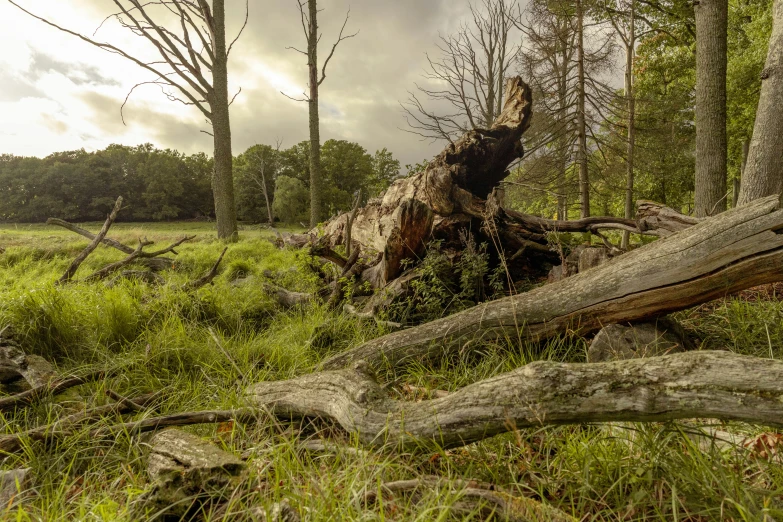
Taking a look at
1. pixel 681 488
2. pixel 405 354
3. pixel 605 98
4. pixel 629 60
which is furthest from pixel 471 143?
pixel 629 60

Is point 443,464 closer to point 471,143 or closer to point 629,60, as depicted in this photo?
point 471,143

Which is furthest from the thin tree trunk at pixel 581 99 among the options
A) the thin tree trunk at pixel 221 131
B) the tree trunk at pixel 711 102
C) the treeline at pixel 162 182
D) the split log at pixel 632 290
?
the treeline at pixel 162 182

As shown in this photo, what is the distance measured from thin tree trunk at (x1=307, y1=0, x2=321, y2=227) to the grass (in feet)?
25.4

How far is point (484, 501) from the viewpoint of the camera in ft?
4.44

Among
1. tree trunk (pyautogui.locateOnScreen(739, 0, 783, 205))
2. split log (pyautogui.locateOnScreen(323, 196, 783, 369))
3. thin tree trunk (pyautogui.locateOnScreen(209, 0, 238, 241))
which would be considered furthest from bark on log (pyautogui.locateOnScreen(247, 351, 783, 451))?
thin tree trunk (pyautogui.locateOnScreen(209, 0, 238, 241))

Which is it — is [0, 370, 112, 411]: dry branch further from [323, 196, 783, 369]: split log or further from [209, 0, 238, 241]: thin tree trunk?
[209, 0, 238, 241]: thin tree trunk

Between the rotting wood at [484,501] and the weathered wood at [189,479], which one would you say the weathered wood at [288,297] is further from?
the rotting wood at [484,501]

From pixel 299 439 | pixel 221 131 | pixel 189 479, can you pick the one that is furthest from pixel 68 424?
pixel 221 131

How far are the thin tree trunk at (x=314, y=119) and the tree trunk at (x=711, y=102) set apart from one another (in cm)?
963

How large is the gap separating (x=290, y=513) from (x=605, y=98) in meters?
12.1

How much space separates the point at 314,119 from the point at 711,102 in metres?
10.2

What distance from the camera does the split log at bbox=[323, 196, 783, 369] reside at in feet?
7.76

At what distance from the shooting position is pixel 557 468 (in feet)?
5.43

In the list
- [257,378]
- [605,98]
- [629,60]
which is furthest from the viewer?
[629,60]
